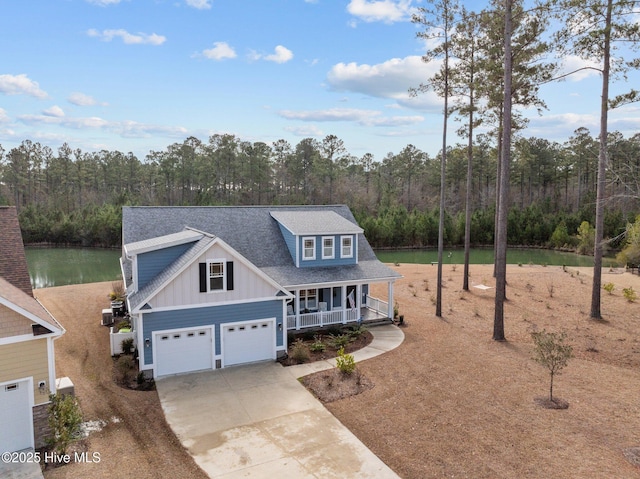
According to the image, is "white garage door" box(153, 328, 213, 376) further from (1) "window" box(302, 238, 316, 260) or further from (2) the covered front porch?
(1) "window" box(302, 238, 316, 260)

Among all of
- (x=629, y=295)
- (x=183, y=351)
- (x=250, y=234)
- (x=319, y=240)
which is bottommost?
(x=183, y=351)

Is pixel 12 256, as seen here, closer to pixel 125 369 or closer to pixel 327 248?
pixel 125 369

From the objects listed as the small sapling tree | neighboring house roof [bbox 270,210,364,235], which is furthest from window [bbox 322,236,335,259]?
the small sapling tree

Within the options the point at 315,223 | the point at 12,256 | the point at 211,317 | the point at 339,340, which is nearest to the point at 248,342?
the point at 211,317

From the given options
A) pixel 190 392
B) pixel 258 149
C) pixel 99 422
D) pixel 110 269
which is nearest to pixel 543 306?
pixel 190 392

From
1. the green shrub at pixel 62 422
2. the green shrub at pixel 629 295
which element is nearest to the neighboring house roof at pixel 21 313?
the green shrub at pixel 62 422
